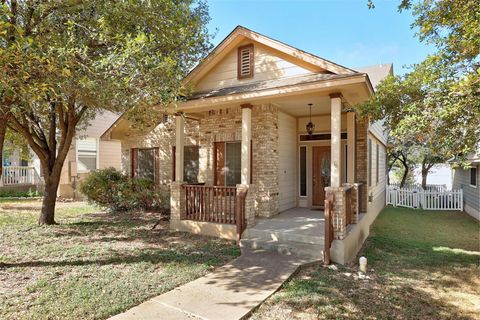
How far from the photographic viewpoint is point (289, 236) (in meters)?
6.42

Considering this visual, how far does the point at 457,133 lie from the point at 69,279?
728 centimetres

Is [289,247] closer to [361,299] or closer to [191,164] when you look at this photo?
[361,299]

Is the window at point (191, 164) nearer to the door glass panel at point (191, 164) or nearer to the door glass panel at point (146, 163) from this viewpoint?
the door glass panel at point (191, 164)

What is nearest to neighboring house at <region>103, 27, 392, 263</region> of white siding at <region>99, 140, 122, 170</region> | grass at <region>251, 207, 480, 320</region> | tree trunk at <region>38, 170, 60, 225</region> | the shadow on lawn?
grass at <region>251, 207, 480, 320</region>

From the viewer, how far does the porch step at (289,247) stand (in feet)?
19.7

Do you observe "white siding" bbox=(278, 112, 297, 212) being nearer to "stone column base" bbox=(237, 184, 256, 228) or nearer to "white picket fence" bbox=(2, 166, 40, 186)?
"stone column base" bbox=(237, 184, 256, 228)

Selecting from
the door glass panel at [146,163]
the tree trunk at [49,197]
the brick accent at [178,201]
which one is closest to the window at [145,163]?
the door glass panel at [146,163]

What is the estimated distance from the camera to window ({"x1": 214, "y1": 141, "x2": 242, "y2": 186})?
9117 mm

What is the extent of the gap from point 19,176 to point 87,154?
3.82m

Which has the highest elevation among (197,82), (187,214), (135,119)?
(197,82)

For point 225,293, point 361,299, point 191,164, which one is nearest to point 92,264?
point 225,293

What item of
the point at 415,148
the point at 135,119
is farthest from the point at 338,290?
the point at 415,148

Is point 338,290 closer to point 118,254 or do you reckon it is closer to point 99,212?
point 118,254

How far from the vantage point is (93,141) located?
18.2 metres
